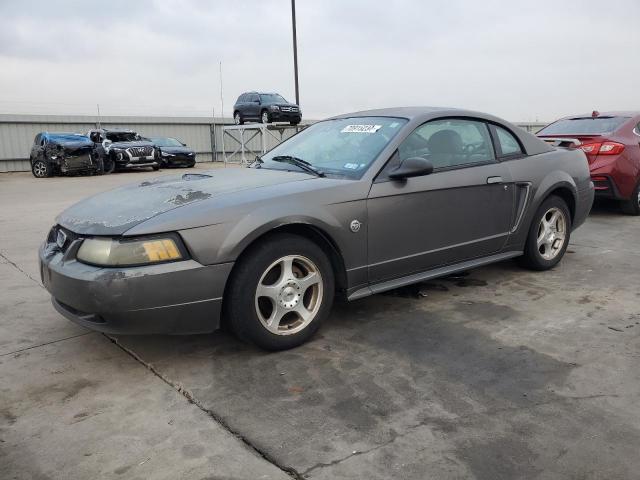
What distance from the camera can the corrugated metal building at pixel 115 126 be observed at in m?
22.0

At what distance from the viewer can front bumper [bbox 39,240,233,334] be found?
276 centimetres

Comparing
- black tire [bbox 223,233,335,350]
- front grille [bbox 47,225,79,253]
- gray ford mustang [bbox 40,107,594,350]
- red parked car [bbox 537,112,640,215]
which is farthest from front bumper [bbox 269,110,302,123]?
black tire [bbox 223,233,335,350]

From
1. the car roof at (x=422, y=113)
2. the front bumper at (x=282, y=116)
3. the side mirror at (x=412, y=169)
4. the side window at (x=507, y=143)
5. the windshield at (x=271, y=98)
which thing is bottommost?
the side mirror at (x=412, y=169)

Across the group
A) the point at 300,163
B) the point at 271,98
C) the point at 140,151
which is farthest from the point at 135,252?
the point at 271,98

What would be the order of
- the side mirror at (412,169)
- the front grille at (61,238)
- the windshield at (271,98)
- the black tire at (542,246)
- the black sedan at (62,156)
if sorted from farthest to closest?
the windshield at (271,98) → the black sedan at (62,156) → the black tire at (542,246) → the side mirror at (412,169) → the front grille at (61,238)

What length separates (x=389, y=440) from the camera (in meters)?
2.33

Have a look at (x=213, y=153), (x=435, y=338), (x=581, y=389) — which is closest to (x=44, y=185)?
(x=213, y=153)

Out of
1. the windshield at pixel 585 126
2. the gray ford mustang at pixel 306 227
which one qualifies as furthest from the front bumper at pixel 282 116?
the gray ford mustang at pixel 306 227

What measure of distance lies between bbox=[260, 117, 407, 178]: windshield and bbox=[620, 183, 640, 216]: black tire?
5.39 m

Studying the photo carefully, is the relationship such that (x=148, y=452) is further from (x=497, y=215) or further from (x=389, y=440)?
(x=497, y=215)

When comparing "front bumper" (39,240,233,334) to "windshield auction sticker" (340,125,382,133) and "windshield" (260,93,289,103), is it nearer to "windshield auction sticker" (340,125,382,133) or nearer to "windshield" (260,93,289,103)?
"windshield auction sticker" (340,125,382,133)

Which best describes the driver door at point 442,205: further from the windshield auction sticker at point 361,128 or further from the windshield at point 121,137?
the windshield at point 121,137

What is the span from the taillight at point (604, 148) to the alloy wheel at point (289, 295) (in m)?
5.54

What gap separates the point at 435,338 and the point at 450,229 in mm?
900
